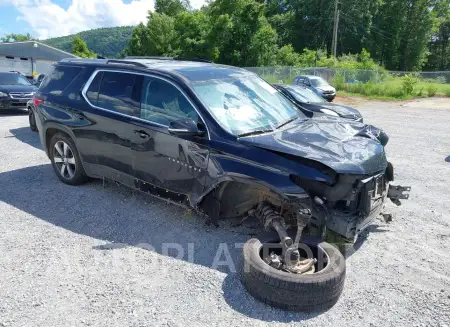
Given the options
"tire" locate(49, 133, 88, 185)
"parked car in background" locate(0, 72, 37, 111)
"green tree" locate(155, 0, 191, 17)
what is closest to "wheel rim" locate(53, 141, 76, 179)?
"tire" locate(49, 133, 88, 185)

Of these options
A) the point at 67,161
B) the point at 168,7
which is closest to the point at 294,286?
the point at 67,161

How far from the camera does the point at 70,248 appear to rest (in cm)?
392

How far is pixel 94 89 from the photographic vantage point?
5.04m

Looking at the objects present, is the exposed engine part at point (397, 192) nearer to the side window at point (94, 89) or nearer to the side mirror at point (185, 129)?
the side mirror at point (185, 129)

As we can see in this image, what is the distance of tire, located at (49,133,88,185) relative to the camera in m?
5.34

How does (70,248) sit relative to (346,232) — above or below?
below

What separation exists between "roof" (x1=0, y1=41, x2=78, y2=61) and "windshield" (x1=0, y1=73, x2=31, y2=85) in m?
26.4

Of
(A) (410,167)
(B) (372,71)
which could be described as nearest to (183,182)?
(A) (410,167)

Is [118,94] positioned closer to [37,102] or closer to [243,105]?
[243,105]

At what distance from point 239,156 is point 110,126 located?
193cm

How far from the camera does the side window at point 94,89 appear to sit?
16.4 feet

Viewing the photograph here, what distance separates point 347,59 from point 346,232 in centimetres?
4206

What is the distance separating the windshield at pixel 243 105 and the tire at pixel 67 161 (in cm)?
223

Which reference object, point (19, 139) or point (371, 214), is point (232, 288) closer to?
point (371, 214)
